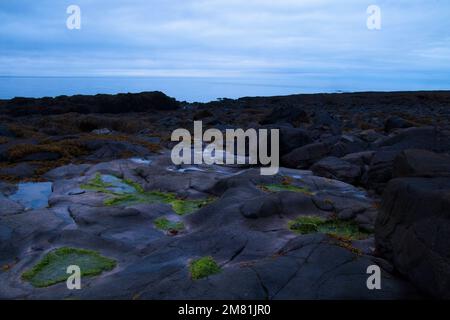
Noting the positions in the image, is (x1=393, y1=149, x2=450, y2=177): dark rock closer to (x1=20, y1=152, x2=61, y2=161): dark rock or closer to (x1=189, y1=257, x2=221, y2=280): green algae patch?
(x1=189, y1=257, x2=221, y2=280): green algae patch

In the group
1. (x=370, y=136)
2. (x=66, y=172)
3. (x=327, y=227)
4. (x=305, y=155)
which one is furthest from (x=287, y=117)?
(x=327, y=227)

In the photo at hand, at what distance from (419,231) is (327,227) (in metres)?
3.62

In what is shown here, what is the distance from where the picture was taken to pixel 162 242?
9.80m

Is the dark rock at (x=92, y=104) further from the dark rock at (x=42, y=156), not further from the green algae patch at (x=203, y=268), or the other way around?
the green algae patch at (x=203, y=268)

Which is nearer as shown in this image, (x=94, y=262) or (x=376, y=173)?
(x=94, y=262)

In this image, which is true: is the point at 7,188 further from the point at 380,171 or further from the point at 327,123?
the point at 327,123

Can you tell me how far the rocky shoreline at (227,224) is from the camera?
7051 mm

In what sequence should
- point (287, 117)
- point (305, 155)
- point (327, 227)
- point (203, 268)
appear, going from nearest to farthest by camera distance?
point (203, 268) → point (327, 227) → point (305, 155) → point (287, 117)

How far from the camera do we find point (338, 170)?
52.4 ft

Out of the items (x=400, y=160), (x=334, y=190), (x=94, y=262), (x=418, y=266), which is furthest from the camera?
(x=334, y=190)

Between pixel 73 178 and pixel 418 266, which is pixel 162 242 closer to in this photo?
pixel 418 266

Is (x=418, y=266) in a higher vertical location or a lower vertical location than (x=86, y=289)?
higher

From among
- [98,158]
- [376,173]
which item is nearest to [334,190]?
[376,173]
